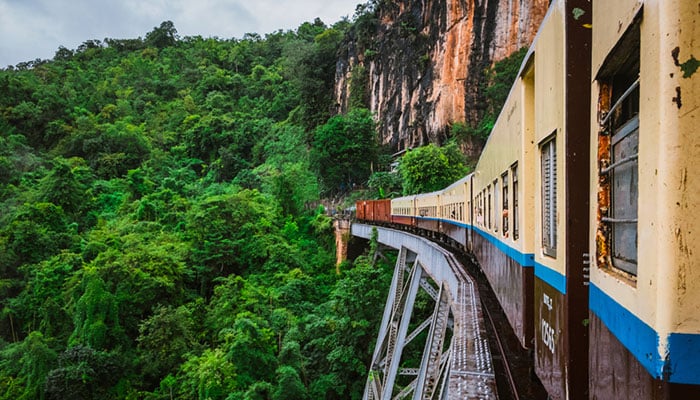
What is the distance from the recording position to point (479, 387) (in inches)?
134

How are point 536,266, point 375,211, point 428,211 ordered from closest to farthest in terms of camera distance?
point 536,266
point 428,211
point 375,211

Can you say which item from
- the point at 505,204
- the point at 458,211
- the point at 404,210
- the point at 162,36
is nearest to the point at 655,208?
the point at 505,204

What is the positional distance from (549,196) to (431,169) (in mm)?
23051

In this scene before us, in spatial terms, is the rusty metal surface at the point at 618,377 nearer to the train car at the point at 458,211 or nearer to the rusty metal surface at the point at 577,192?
the rusty metal surface at the point at 577,192

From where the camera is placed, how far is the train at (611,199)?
3.69ft

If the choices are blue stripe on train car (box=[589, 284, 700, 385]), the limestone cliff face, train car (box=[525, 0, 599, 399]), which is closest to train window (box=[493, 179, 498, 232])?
train car (box=[525, 0, 599, 399])

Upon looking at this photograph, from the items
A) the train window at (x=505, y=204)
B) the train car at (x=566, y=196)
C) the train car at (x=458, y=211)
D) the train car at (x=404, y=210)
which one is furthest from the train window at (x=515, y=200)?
the train car at (x=404, y=210)

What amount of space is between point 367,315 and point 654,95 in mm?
16969

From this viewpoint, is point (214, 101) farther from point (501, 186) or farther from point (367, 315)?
point (501, 186)

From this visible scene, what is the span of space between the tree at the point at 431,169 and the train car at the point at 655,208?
23.9 m

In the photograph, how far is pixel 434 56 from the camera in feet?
109

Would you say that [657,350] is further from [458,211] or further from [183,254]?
[183,254]

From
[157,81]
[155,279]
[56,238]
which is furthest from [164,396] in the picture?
[157,81]

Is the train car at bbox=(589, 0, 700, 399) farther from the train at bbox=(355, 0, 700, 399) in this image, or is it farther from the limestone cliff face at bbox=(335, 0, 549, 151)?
the limestone cliff face at bbox=(335, 0, 549, 151)
